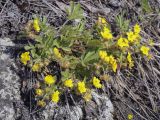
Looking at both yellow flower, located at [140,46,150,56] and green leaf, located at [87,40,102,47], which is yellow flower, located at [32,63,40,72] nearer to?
green leaf, located at [87,40,102,47]

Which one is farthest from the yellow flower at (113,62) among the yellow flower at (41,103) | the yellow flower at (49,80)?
the yellow flower at (41,103)

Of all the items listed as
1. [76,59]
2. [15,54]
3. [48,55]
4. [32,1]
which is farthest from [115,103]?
[32,1]

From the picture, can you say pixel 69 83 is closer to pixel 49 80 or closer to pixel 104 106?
pixel 49 80

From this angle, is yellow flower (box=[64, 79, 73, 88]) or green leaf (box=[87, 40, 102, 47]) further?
green leaf (box=[87, 40, 102, 47])

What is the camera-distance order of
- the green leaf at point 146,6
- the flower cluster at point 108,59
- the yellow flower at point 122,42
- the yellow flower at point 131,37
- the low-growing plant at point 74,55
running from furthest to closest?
the green leaf at point 146,6 → the yellow flower at point 131,37 → the yellow flower at point 122,42 → the flower cluster at point 108,59 → the low-growing plant at point 74,55

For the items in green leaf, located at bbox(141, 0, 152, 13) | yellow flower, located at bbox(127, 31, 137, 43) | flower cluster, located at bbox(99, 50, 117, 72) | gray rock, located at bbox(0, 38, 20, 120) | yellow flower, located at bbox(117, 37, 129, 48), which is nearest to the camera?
gray rock, located at bbox(0, 38, 20, 120)

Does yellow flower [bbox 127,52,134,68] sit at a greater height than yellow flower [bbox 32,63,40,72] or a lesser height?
greater

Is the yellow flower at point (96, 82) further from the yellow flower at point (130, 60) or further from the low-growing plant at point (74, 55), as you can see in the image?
the yellow flower at point (130, 60)

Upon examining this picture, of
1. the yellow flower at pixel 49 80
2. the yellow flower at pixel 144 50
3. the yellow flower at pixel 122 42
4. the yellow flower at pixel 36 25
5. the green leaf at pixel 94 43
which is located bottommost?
the yellow flower at pixel 49 80

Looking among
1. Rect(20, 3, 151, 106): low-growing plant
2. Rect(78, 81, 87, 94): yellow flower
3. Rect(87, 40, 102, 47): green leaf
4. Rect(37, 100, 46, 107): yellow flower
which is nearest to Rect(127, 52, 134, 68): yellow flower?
Rect(20, 3, 151, 106): low-growing plant
